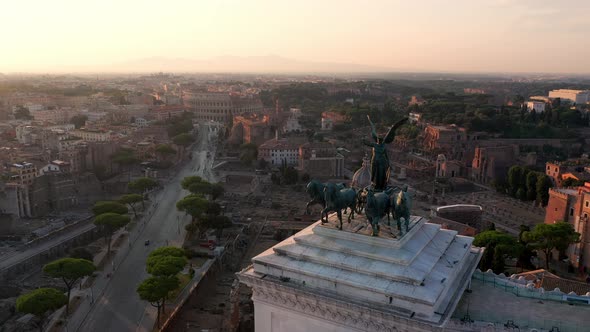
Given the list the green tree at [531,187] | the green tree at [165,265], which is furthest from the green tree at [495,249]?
the green tree at [531,187]

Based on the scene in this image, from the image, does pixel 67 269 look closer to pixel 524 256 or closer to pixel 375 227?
pixel 375 227

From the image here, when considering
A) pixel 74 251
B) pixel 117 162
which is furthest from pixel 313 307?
pixel 117 162

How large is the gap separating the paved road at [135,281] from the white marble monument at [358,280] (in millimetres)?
14104

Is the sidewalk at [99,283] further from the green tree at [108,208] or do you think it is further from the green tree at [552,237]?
the green tree at [552,237]

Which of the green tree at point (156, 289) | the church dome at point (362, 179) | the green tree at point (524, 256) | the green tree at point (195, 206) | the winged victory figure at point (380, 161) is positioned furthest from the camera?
the green tree at point (195, 206)

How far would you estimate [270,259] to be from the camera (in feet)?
38.4

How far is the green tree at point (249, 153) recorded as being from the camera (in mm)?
60672

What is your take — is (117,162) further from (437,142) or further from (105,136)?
(437,142)

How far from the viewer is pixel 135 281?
2839 cm

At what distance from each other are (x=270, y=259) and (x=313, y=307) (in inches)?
64.0

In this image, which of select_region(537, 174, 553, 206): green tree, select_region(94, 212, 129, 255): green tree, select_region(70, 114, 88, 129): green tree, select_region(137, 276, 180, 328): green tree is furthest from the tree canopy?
A: select_region(70, 114, 88, 129): green tree

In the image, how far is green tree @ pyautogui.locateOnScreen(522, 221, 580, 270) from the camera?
28297 mm

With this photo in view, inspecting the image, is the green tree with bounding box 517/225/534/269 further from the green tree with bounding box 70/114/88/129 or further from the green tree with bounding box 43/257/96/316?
the green tree with bounding box 70/114/88/129

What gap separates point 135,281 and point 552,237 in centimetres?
2544
